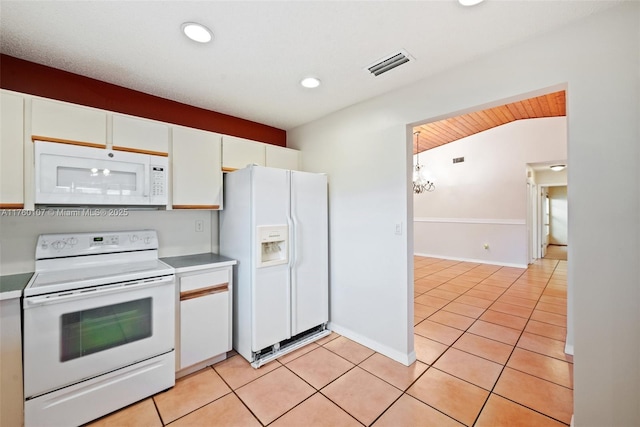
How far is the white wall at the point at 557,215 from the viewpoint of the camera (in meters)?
9.57

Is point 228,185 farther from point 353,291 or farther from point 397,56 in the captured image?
Answer: point 397,56

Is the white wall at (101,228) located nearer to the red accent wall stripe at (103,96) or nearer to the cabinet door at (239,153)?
the cabinet door at (239,153)

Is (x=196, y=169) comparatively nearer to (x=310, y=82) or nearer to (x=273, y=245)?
(x=273, y=245)

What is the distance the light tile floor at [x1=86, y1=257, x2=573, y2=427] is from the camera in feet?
5.66

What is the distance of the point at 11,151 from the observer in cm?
170

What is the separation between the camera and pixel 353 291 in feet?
9.13

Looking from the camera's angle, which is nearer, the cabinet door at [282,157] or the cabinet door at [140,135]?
the cabinet door at [140,135]

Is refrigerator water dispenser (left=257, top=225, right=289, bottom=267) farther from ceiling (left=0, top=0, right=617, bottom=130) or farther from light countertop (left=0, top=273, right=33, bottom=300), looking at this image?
light countertop (left=0, top=273, right=33, bottom=300)

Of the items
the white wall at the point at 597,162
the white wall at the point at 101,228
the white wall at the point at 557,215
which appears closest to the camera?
the white wall at the point at 597,162

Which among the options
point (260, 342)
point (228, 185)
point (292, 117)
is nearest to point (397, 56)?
point (292, 117)

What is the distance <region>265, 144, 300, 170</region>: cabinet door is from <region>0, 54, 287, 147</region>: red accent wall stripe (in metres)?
0.46

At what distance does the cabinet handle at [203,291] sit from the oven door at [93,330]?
0.38 ft

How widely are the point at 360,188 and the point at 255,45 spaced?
153 cm

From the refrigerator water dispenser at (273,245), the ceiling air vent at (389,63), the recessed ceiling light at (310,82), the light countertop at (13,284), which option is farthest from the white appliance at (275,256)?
the light countertop at (13,284)
